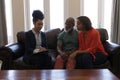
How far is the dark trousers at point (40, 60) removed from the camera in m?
3.35

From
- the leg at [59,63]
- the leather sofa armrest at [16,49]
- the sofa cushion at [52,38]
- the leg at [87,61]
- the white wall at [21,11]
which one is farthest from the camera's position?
the white wall at [21,11]

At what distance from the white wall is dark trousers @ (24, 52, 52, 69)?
1499mm

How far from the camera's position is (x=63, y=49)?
12.2ft

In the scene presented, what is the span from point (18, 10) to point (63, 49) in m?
1.52

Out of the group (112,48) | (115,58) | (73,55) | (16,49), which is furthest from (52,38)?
(115,58)

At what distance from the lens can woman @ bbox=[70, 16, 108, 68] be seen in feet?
11.0

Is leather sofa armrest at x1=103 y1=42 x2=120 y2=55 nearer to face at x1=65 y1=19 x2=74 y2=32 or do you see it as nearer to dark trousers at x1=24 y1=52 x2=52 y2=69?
face at x1=65 y1=19 x2=74 y2=32

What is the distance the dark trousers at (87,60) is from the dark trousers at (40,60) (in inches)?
17.5

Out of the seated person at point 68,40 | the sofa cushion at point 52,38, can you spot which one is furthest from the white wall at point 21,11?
the seated person at point 68,40

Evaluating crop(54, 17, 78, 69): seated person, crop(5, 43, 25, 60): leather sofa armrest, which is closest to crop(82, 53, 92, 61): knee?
crop(54, 17, 78, 69): seated person

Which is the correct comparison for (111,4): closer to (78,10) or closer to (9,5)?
(78,10)

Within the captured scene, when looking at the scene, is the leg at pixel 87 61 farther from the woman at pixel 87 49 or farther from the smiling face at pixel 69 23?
the smiling face at pixel 69 23

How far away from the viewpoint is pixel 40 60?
3.36 m

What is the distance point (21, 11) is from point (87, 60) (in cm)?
202
